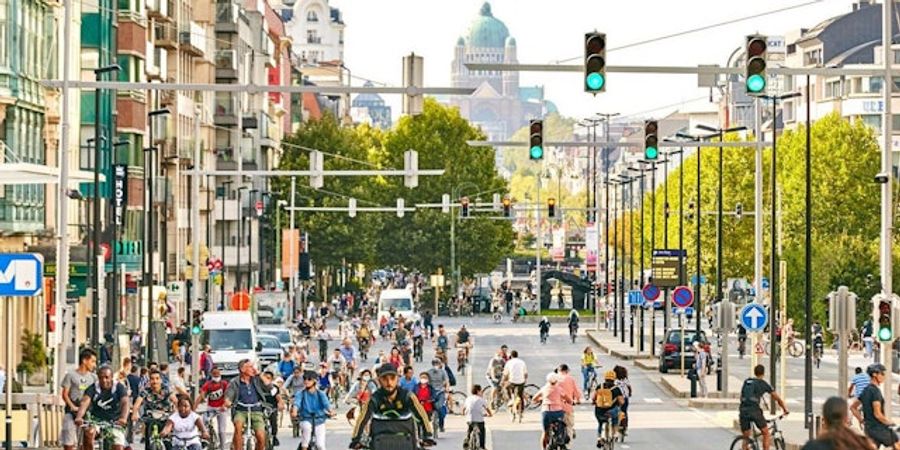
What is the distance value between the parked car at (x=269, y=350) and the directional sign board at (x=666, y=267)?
11651 millimetres

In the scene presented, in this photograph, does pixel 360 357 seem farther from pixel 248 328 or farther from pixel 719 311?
pixel 719 311

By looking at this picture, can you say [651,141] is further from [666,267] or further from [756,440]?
[666,267]

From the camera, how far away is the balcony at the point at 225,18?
5330 inches

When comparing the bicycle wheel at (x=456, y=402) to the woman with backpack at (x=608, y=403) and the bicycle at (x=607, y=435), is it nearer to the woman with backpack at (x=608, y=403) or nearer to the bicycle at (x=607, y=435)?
the woman with backpack at (x=608, y=403)

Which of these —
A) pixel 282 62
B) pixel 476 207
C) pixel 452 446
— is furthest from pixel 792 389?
pixel 282 62

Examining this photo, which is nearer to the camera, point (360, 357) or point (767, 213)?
point (360, 357)

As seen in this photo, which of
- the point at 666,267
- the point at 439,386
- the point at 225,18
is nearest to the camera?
the point at 439,386

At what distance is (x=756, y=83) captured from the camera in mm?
29953

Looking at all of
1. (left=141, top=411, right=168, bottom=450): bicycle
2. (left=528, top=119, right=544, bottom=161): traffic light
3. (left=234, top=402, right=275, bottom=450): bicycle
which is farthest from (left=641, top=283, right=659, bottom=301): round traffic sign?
(left=234, top=402, right=275, bottom=450): bicycle

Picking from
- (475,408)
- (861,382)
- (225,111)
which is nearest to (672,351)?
(475,408)

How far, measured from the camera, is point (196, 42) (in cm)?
12288

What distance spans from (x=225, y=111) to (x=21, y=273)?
10767cm

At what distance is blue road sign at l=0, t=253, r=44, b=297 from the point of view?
97.6 ft

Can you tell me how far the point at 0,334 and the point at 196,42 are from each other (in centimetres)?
6026
